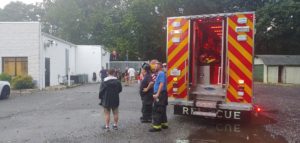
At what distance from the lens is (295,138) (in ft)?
27.5

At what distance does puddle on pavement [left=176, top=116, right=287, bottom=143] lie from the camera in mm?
8133

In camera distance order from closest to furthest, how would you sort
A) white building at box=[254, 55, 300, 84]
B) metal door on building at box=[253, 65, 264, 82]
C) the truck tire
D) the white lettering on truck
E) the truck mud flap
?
the truck mud flap < the white lettering on truck < the truck tire < white building at box=[254, 55, 300, 84] < metal door on building at box=[253, 65, 264, 82]

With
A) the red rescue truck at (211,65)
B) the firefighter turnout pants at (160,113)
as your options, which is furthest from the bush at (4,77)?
the firefighter turnout pants at (160,113)

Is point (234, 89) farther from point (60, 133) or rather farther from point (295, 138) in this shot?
point (60, 133)

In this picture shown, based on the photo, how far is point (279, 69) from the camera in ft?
133

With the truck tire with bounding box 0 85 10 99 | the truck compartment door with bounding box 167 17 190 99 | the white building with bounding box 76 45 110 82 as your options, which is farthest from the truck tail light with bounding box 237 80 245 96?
the white building with bounding box 76 45 110 82

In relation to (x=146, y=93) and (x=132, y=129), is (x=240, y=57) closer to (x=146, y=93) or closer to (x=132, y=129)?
(x=146, y=93)

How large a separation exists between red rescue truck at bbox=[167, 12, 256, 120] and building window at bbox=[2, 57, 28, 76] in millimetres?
17657

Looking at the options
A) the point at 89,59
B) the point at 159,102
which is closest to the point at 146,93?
the point at 159,102

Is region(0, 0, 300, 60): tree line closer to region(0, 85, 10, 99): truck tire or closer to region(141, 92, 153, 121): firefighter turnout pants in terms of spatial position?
region(0, 85, 10, 99): truck tire

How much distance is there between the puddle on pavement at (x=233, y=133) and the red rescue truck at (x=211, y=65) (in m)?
0.37

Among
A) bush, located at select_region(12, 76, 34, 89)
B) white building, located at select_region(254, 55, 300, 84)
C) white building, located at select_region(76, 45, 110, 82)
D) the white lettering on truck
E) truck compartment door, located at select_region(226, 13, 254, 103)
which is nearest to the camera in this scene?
truck compartment door, located at select_region(226, 13, 254, 103)

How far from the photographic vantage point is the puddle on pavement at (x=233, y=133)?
8133 mm

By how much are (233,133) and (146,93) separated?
2.75 m
